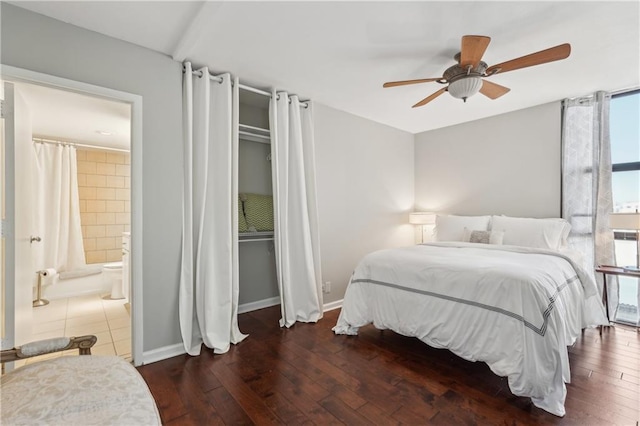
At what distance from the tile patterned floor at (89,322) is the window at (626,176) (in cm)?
485

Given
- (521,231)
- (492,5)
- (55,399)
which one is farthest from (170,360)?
(521,231)

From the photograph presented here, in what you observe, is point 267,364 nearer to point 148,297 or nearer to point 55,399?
point 148,297

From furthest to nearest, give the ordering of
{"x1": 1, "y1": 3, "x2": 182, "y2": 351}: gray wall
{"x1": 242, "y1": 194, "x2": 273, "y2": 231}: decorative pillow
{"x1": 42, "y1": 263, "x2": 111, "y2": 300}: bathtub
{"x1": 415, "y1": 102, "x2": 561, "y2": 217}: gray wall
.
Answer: {"x1": 42, "y1": 263, "x2": 111, "y2": 300}: bathtub → {"x1": 415, "y1": 102, "x2": 561, "y2": 217}: gray wall → {"x1": 242, "y1": 194, "x2": 273, "y2": 231}: decorative pillow → {"x1": 1, "y1": 3, "x2": 182, "y2": 351}: gray wall

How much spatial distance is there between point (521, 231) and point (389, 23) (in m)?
2.63

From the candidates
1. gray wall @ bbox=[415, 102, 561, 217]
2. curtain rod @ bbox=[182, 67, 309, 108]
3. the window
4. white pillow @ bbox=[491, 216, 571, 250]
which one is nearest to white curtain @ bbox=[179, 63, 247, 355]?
curtain rod @ bbox=[182, 67, 309, 108]

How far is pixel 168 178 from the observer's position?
2.38 m

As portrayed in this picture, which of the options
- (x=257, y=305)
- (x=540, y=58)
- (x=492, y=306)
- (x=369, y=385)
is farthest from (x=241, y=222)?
(x=540, y=58)

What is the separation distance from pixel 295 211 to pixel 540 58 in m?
2.39

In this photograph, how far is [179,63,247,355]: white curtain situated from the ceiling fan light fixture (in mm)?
1933

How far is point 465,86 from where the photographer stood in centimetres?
237

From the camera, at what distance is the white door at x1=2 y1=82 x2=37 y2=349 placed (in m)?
1.90

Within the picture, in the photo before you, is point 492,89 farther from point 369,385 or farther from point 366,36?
point 369,385

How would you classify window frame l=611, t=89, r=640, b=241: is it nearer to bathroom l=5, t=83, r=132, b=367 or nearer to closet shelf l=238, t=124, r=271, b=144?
closet shelf l=238, t=124, r=271, b=144

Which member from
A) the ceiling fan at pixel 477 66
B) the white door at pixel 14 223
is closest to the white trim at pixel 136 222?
the white door at pixel 14 223
